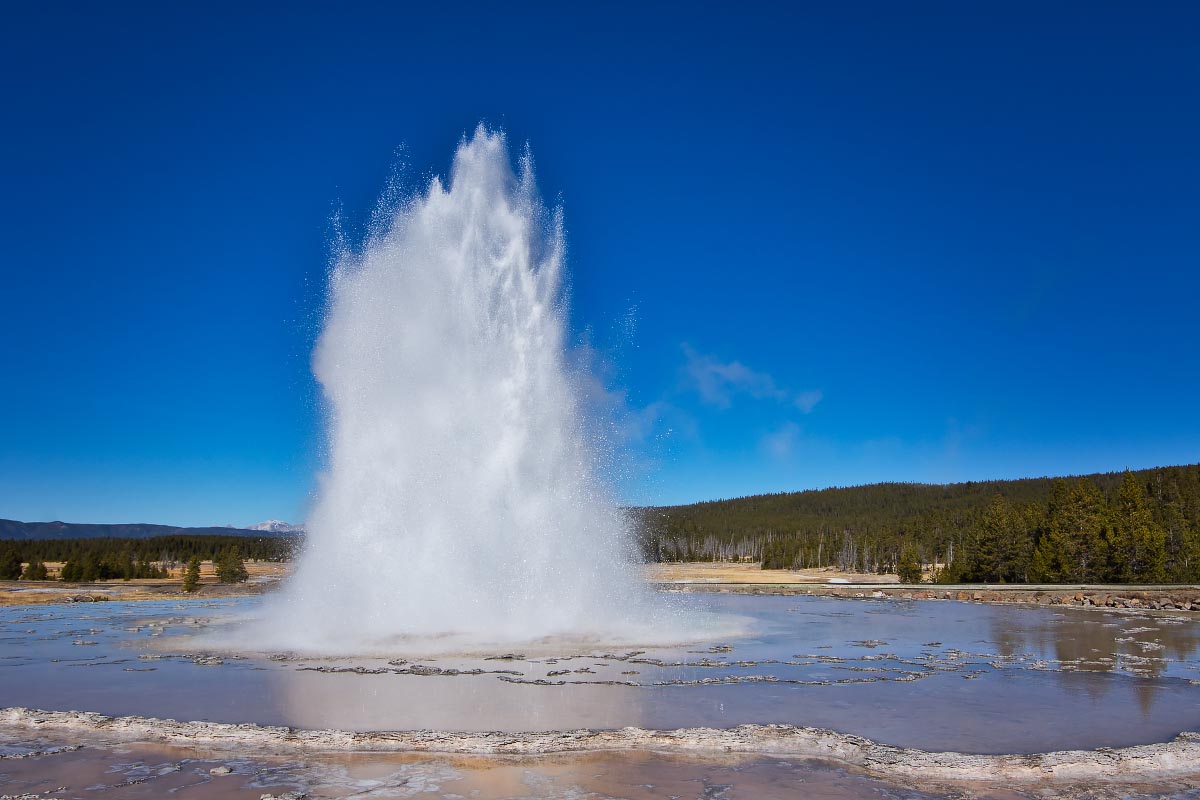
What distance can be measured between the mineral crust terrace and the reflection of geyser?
0.77 meters

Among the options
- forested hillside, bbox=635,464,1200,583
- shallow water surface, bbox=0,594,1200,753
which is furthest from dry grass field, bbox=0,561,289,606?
forested hillside, bbox=635,464,1200,583

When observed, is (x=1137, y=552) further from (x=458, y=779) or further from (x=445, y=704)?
(x=458, y=779)

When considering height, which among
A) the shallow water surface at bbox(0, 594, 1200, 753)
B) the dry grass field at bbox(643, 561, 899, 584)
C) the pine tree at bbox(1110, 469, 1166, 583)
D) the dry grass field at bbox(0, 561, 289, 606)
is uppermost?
the pine tree at bbox(1110, 469, 1166, 583)

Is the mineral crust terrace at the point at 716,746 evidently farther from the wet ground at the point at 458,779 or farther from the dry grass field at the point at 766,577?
the dry grass field at the point at 766,577

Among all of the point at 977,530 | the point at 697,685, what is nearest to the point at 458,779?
the point at 697,685

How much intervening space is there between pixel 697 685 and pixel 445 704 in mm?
5300

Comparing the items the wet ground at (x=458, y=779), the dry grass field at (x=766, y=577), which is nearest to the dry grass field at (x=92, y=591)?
the dry grass field at (x=766, y=577)

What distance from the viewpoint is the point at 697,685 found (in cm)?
1656

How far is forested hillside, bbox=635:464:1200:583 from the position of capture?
59.3 meters

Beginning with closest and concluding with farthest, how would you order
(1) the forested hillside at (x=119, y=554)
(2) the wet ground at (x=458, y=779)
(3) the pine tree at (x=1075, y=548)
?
(2) the wet ground at (x=458, y=779) < (3) the pine tree at (x=1075, y=548) < (1) the forested hillside at (x=119, y=554)

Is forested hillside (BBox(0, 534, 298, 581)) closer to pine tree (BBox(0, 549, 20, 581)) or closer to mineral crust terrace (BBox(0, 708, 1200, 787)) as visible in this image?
pine tree (BBox(0, 549, 20, 581))

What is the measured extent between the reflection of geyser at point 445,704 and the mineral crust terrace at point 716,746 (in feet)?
2.51

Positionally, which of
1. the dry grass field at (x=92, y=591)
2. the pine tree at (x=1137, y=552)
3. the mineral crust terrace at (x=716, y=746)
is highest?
the pine tree at (x=1137, y=552)

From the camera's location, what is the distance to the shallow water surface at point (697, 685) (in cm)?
1314
